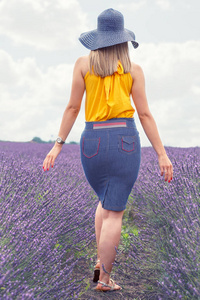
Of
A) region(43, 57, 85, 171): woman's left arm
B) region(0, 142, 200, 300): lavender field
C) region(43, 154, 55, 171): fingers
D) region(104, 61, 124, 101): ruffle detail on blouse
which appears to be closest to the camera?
region(0, 142, 200, 300): lavender field

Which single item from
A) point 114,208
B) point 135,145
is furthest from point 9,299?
point 135,145

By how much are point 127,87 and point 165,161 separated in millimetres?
528

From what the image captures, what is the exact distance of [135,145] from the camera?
7.68 feet

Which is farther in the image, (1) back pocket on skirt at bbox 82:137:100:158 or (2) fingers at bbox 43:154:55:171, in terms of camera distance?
(2) fingers at bbox 43:154:55:171

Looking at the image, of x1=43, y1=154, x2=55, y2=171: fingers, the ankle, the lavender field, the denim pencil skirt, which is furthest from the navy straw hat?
the ankle

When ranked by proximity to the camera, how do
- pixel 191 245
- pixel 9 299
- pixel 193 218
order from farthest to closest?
pixel 193 218 < pixel 191 245 < pixel 9 299

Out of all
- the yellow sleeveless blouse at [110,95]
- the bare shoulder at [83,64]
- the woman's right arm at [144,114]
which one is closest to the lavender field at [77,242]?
the woman's right arm at [144,114]

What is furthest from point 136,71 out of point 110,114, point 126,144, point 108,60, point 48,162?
point 48,162

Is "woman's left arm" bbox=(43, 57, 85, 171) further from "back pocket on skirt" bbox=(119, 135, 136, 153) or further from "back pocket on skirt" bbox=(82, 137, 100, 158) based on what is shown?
"back pocket on skirt" bbox=(119, 135, 136, 153)

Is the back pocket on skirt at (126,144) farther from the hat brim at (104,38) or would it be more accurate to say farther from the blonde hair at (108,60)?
the hat brim at (104,38)

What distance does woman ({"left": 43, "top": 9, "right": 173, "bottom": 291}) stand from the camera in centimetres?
230

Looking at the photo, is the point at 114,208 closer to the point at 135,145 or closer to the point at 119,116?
the point at 135,145

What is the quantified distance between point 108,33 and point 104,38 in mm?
54

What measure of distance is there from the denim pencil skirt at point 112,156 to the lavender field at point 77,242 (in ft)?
1.11
